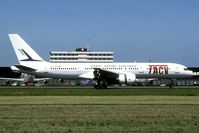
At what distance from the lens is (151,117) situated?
2233 cm

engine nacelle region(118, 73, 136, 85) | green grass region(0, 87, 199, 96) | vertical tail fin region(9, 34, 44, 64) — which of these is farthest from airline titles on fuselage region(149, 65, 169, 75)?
vertical tail fin region(9, 34, 44, 64)

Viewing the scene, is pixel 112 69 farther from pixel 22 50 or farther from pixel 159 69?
pixel 22 50

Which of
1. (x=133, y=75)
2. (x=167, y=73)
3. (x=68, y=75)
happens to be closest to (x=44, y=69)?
(x=68, y=75)

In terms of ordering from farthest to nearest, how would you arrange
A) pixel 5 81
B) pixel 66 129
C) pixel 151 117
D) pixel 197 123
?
pixel 5 81
pixel 151 117
pixel 197 123
pixel 66 129

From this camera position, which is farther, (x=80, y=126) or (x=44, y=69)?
(x=44, y=69)

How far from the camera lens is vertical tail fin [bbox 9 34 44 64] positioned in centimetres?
7494

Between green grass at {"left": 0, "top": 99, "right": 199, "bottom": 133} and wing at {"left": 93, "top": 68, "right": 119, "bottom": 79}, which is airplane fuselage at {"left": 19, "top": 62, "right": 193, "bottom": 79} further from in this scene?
green grass at {"left": 0, "top": 99, "right": 199, "bottom": 133}

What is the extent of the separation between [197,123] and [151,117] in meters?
3.08

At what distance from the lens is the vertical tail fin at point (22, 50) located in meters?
74.9

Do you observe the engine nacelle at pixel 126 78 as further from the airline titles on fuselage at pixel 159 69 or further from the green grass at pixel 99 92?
the green grass at pixel 99 92

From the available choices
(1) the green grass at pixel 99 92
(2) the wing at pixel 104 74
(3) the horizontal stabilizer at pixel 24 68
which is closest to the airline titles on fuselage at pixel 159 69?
(2) the wing at pixel 104 74

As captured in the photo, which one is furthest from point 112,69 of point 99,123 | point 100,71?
point 99,123

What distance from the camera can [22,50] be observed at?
7612 centimetres

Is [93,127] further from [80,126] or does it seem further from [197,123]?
[197,123]
